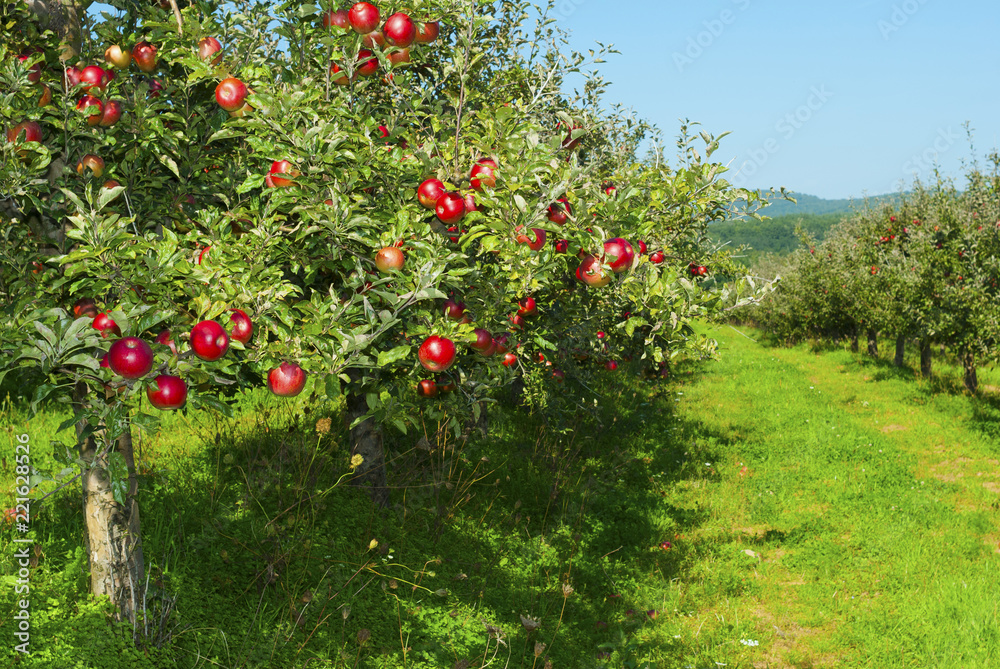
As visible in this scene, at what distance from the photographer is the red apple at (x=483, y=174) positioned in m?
3.67

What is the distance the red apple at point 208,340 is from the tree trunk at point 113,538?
1.40m

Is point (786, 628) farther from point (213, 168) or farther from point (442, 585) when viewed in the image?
point (213, 168)

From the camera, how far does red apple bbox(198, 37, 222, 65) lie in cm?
352

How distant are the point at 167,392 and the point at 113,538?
1.80 m

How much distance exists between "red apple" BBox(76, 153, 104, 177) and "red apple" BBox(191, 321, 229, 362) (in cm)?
155

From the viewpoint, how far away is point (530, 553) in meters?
6.56

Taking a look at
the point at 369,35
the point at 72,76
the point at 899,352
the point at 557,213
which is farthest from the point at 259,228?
the point at 899,352

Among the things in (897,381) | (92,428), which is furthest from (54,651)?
(897,381)

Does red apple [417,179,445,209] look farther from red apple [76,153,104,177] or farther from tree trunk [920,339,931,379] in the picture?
tree trunk [920,339,931,379]

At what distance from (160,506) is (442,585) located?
2.45 metres

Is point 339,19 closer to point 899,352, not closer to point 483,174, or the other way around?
point 483,174

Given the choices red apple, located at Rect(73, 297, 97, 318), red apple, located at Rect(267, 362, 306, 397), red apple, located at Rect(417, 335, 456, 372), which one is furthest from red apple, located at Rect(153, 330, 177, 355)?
red apple, located at Rect(417, 335, 456, 372)

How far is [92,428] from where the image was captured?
2.88 meters

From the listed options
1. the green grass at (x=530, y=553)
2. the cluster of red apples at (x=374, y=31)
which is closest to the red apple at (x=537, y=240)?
the cluster of red apples at (x=374, y=31)
